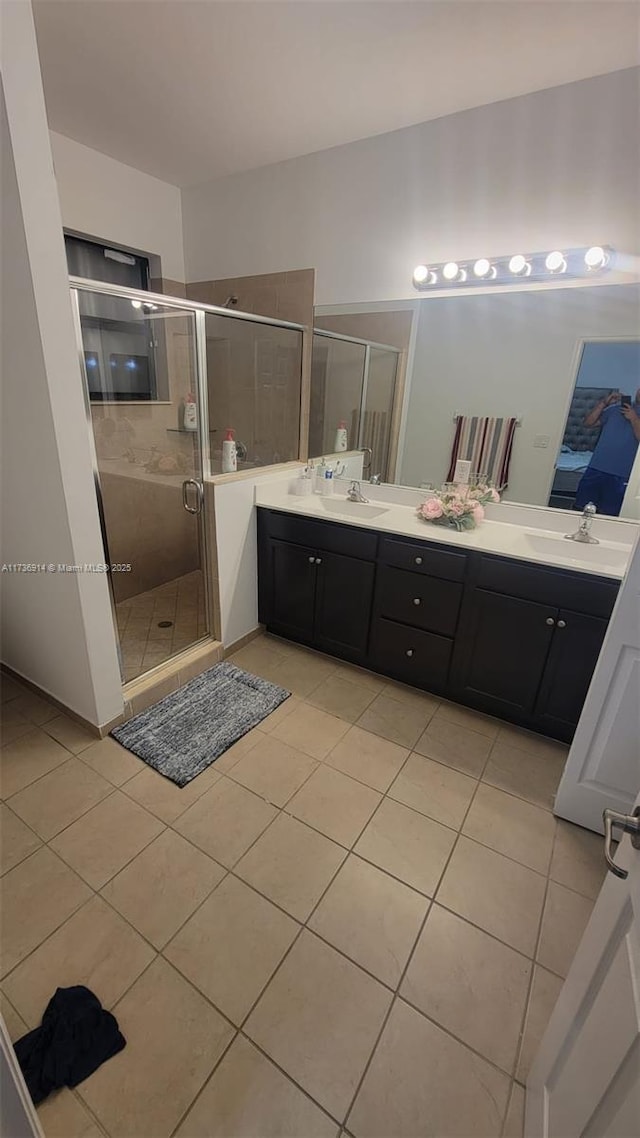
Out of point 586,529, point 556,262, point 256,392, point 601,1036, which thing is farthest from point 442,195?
point 601,1036

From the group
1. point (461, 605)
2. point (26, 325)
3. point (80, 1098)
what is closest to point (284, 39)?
point (26, 325)

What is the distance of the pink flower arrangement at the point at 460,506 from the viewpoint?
7.11 feet

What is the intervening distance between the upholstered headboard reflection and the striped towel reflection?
233 millimetres

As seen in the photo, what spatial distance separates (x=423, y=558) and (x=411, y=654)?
1.68 ft

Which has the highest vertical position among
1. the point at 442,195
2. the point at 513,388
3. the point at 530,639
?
the point at 442,195

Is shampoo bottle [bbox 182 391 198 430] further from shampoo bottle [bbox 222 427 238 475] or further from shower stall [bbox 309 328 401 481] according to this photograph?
shower stall [bbox 309 328 401 481]

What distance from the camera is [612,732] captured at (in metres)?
1.50

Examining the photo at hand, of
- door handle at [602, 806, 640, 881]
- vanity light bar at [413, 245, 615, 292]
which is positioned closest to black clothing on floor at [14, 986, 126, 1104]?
door handle at [602, 806, 640, 881]

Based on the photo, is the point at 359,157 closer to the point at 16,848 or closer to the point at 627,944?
the point at 627,944

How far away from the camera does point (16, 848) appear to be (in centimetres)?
149

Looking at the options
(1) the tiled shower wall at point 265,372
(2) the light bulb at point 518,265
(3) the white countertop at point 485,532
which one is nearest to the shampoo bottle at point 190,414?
(1) the tiled shower wall at point 265,372

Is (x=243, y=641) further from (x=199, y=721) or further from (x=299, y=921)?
(x=299, y=921)

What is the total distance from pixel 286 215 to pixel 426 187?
0.81 meters

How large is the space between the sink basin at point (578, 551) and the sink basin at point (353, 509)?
29.6 inches
